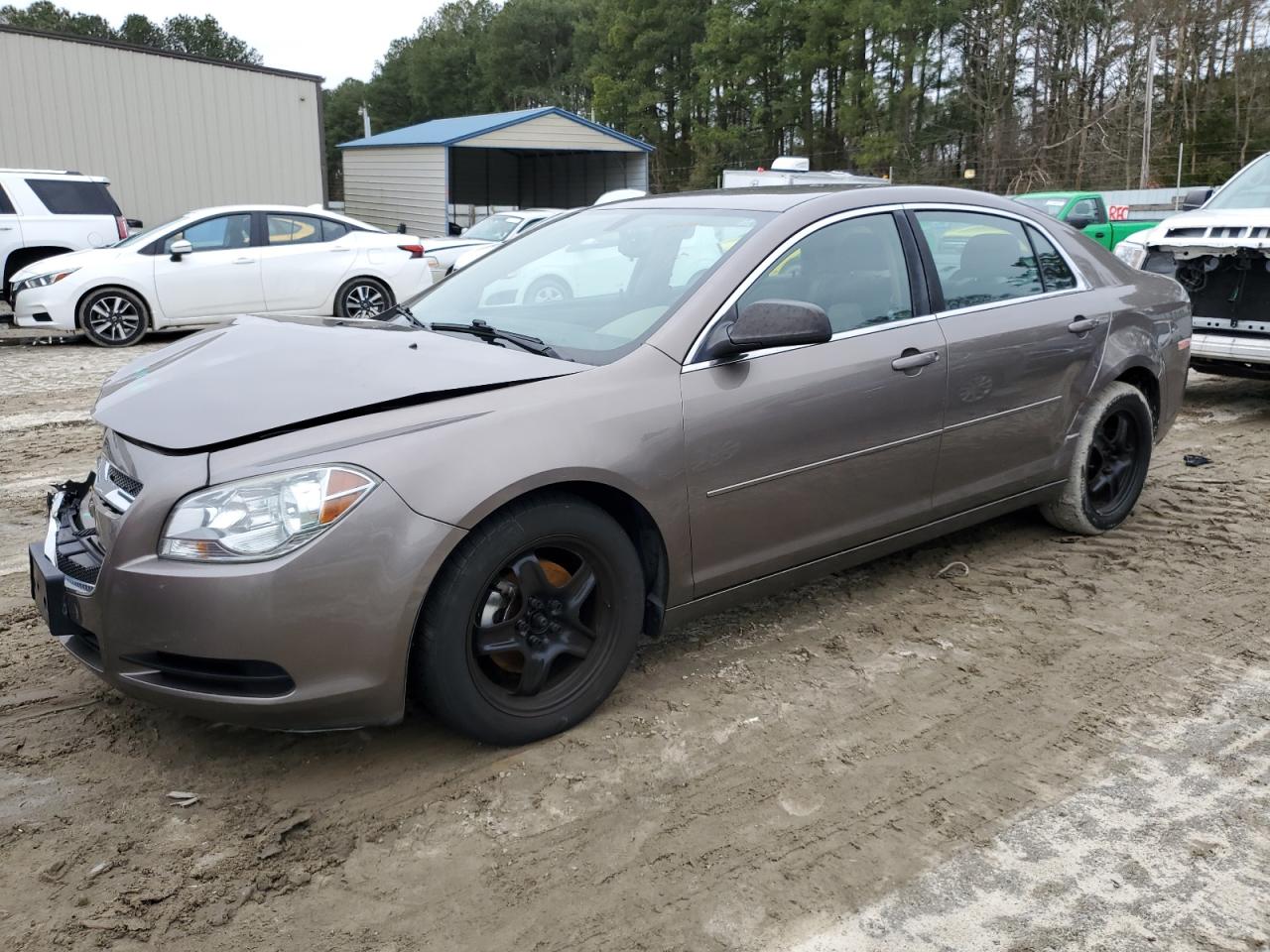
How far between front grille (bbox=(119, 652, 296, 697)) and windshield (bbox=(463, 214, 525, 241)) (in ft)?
46.9

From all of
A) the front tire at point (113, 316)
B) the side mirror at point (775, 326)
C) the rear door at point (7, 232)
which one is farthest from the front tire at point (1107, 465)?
the rear door at point (7, 232)

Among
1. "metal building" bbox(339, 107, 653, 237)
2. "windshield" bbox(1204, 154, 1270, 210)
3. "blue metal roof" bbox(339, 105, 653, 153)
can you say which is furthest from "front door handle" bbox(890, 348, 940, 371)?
"blue metal roof" bbox(339, 105, 653, 153)

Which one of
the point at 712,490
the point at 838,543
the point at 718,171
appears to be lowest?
the point at 838,543

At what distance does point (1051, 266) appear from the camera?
4.68 m

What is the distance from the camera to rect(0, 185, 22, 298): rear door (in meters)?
13.3

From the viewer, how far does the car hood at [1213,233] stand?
7352 millimetres

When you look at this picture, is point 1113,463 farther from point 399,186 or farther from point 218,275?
point 399,186

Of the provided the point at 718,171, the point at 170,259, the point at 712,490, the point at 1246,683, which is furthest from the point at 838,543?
the point at 718,171

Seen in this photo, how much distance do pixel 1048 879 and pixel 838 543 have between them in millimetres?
1498

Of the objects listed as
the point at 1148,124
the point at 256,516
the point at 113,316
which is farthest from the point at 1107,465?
the point at 1148,124

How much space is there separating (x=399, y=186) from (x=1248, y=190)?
27.0 meters

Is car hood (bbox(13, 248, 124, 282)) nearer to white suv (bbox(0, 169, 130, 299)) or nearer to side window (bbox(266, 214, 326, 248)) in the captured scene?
side window (bbox(266, 214, 326, 248))

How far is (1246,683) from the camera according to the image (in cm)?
362

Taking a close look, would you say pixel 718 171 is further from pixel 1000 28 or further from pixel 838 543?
pixel 838 543
